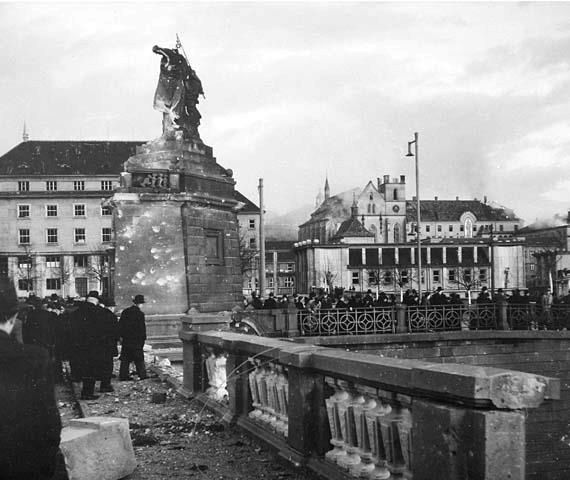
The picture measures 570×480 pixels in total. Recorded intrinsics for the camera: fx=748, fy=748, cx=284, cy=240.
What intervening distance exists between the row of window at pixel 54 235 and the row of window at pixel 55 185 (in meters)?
4.40

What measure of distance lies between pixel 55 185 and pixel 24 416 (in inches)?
3283

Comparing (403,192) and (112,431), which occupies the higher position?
(403,192)

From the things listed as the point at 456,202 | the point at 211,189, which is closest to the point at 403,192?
the point at 456,202

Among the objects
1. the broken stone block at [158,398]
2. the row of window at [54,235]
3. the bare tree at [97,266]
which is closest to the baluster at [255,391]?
the broken stone block at [158,398]

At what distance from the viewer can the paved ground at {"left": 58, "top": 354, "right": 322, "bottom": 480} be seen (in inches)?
280

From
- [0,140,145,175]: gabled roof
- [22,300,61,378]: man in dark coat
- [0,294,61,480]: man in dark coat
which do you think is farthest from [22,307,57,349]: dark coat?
[0,140,145,175]: gabled roof

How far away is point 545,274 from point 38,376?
93322mm

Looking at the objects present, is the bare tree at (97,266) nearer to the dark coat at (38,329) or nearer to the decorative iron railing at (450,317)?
the decorative iron railing at (450,317)

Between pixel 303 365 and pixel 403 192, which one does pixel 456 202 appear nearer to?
pixel 403 192

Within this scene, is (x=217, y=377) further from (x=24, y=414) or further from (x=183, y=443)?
(x=24, y=414)

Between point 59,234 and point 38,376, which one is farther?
point 59,234

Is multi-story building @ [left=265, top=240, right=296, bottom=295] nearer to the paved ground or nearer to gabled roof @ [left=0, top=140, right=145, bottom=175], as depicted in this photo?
gabled roof @ [left=0, top=140, right=145, bottom=175]

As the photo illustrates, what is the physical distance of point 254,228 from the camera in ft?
305

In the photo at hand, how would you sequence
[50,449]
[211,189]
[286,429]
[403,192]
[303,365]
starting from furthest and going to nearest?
1. [403,192]
2. [211,189]
3. [286,429]
4. [303,365]
5. [50,449]
